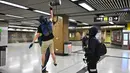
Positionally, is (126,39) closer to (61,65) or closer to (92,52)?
(61,65)

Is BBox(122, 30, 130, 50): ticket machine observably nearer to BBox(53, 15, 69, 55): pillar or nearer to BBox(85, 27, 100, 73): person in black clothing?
BBox(53, 15, 69, 55): pillar

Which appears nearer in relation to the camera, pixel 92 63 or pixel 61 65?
pixel 92 63

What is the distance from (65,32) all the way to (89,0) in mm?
3484

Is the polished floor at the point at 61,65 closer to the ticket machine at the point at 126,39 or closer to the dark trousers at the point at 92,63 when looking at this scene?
the dark trousers at the point at 92,63

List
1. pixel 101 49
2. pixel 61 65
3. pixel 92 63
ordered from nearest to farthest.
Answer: pixel 101 49 < pixel 92 63 < pixel 61 65

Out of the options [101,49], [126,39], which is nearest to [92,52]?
[101,49]

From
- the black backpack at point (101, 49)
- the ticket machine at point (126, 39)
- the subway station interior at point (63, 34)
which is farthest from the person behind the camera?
the ticket machine at point (126, 39)

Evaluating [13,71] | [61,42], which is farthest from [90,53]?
[61,42]

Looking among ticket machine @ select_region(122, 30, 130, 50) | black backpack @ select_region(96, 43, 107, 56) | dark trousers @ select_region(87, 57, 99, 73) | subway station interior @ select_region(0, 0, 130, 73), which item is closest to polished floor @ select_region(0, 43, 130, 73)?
subway station interior @ select_region(0, 0, 130, 73)

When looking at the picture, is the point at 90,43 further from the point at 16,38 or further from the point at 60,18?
the point at 16,38

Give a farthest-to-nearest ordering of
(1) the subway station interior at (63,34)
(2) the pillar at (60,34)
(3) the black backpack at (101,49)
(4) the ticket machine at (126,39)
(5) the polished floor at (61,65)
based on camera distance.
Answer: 1. (4) the ticket machine at (126,39)
2. (2) the pillar at (60,34)
3. (1) the subway station interior at (63,34)
4. (5) the polished floor at (61,65)
5. (3) the black backpack at (101,49)

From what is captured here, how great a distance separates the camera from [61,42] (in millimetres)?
8258

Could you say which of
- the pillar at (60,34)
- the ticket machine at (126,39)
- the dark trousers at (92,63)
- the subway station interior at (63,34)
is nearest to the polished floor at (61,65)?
the subway station interior at (63,34)

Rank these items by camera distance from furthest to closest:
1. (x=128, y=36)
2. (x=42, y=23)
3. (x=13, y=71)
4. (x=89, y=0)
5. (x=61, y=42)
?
(x=128, y=36), (x=61, y=42), (x=89, y=0), (x=13, y=71), (x=42, y=23)
